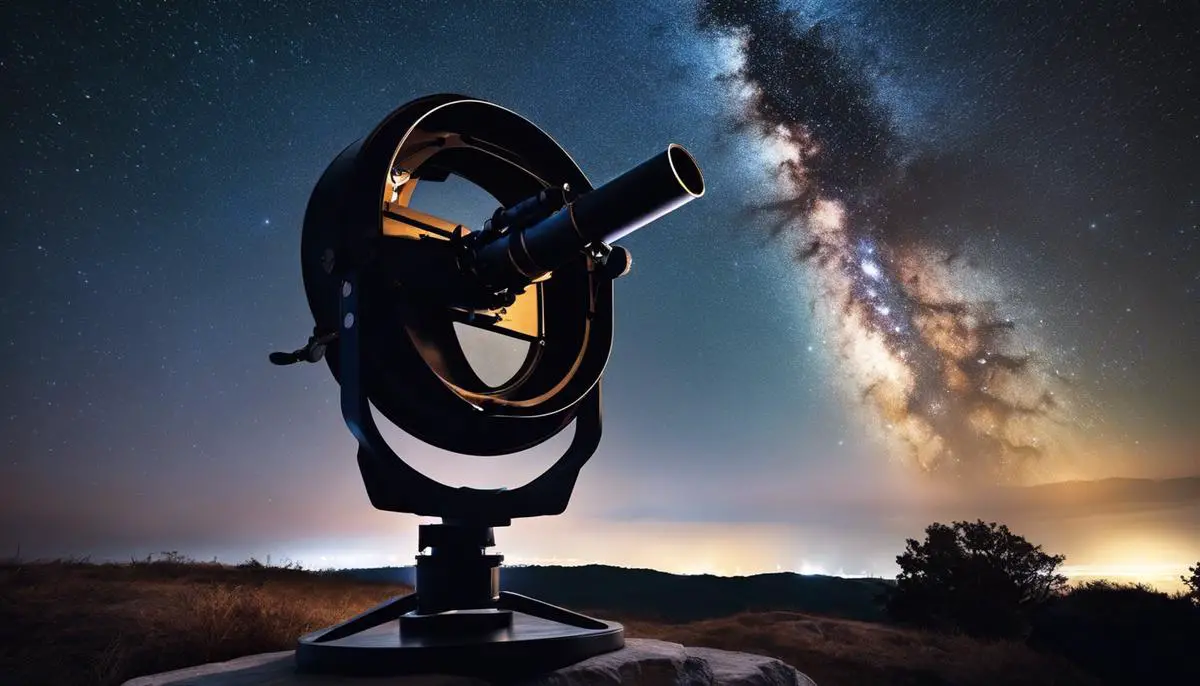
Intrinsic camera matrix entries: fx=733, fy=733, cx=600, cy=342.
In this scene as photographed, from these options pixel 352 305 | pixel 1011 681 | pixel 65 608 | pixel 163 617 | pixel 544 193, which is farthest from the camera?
pixel 1011 681

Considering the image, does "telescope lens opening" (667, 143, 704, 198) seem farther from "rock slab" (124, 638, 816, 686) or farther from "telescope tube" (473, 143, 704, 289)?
"rock slab" (124, 638, 816, 686)

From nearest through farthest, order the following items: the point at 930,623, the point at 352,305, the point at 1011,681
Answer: the point at 352,305 < the point at 1011,681 < the point at 930,623

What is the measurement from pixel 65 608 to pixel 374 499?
4008 millimetres

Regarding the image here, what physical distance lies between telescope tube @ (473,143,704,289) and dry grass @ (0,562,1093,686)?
8.64 feet

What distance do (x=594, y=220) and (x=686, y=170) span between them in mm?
362

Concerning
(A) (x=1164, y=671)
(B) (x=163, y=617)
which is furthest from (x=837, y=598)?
(B) (x=163, y=617)

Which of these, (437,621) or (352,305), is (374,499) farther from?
(352,305)

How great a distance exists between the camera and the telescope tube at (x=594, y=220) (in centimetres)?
244

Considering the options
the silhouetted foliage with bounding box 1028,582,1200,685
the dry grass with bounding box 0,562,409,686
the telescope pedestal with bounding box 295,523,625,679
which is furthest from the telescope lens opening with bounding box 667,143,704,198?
the silhouetted foliage with bounding box 1028,582,1200,685

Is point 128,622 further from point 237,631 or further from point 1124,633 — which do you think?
point 1124,633

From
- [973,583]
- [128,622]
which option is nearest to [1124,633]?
[973,583]

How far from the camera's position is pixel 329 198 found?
2863 mm

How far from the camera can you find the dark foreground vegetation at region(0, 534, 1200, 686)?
4.02 m

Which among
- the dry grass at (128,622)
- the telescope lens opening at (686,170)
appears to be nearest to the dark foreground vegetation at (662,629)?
the dry grass at (128,622)
